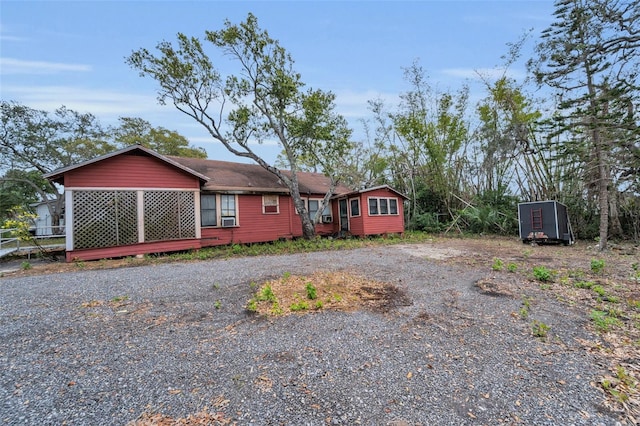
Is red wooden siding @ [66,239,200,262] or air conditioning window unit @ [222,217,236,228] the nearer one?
red wooden siding @ [66,239,200,262]

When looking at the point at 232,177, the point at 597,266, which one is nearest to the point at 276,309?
the point at 597,266

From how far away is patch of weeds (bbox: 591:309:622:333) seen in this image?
289cm

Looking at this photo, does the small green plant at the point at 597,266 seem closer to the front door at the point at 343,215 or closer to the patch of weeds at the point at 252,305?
the patch of weeds at the point at 252,305

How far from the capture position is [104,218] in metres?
7.69

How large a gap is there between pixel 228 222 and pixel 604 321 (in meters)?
10.4

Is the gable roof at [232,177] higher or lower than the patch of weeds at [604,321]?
higher

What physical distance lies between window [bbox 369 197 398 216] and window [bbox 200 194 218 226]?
720 cm

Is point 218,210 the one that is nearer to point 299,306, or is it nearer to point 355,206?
→ point 355,206

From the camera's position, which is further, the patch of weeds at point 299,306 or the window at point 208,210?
the window at point 208,210

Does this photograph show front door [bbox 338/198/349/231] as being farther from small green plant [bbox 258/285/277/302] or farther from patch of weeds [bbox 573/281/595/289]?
small green plant [bbox 258/285/277/302]

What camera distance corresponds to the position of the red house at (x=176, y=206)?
24.7 feet

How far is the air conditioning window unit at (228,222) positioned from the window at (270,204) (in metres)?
1.46

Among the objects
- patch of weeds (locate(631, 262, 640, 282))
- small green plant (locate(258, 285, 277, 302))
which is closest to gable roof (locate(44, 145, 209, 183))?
small green plant (locate(258, 285, 277, 302))

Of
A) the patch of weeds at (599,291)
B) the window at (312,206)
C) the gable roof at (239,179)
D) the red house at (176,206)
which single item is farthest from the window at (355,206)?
the patch of weeds at (599,291)
